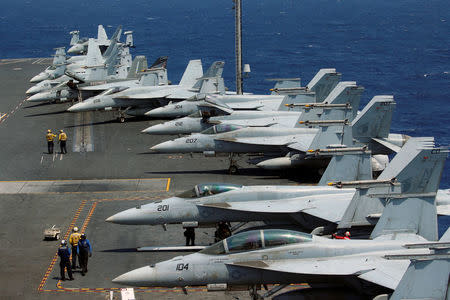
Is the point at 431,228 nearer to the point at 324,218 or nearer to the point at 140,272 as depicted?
the point at 324,218

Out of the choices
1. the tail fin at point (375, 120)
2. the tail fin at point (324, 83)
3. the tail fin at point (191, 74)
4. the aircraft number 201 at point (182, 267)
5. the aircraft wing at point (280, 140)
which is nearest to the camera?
the aircraft number 201 at point (182, 267)

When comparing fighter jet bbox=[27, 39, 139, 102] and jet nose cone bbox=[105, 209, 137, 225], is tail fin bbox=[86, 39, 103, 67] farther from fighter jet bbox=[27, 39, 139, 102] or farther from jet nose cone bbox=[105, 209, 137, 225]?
jet nose cone bbox=[105, 209, 137, 225]

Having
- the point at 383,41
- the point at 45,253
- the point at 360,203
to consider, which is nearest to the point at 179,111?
the point at 45,253

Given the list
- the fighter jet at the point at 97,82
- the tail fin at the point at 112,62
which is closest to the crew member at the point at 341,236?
the fighter jet at the point at 97,82

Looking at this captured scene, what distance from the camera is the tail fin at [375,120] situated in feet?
127

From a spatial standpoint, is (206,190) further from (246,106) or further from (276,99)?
(276,99)

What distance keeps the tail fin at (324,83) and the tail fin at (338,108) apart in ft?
14.8

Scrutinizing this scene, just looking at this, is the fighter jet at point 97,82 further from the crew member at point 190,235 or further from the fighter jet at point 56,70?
the crew member at point 190,235

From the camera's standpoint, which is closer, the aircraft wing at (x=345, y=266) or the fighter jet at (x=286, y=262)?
the aircraft wing at (x=345, y=266)

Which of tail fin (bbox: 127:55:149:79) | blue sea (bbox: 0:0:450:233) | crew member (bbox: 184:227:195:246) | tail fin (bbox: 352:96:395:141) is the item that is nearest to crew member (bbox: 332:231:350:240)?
crew member (bbox: 184:227:195:246)

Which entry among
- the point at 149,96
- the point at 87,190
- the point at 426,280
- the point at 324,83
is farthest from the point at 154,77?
the point at 426,280

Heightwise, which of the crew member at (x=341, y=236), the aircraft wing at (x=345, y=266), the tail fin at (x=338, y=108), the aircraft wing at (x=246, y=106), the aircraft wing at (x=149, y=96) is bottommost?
the crew member at (x=341, y=236)

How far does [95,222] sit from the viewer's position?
31.7m

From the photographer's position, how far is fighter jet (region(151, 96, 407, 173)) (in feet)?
127
